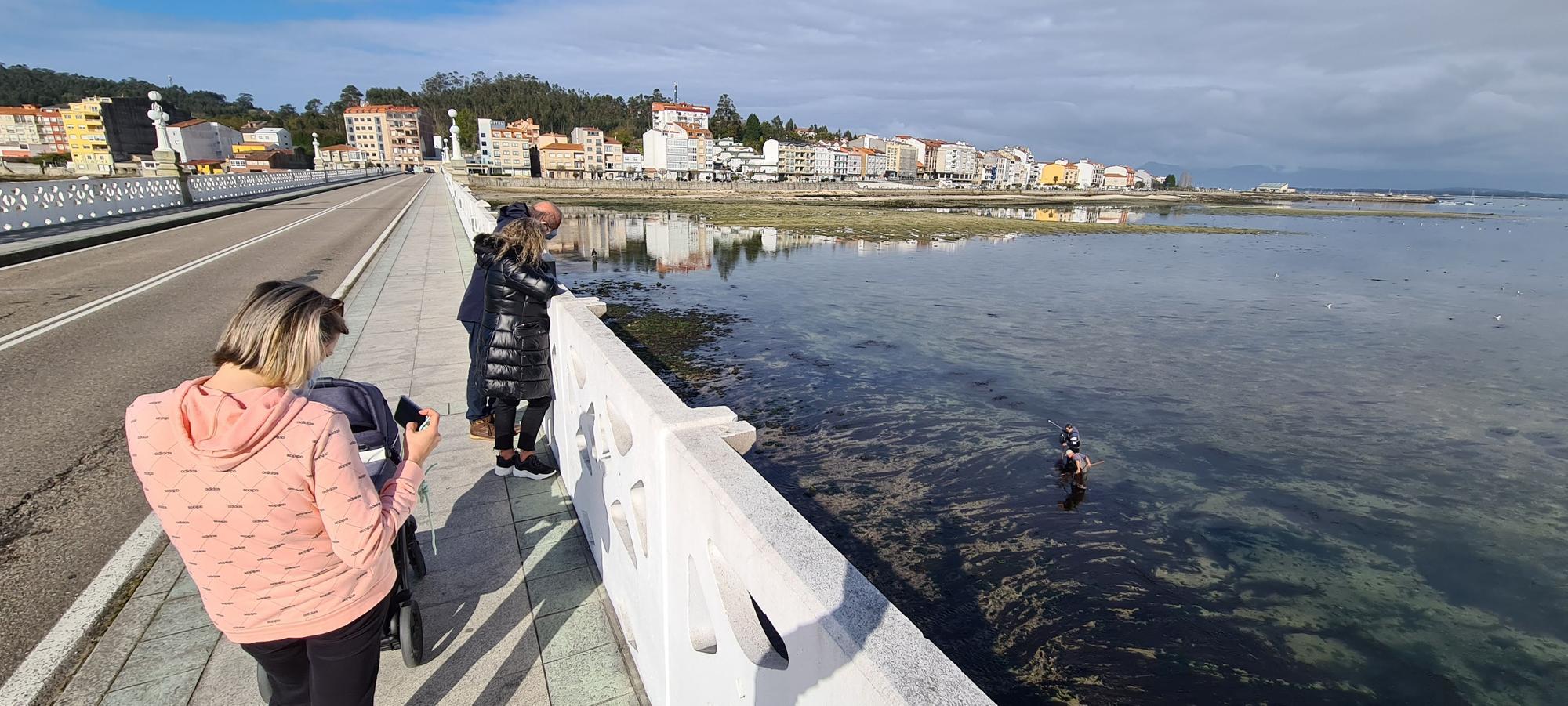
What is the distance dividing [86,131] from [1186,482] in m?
148

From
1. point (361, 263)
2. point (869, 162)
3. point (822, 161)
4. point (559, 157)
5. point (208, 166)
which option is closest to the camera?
point (361, 263)

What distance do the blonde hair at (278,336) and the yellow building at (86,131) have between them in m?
129

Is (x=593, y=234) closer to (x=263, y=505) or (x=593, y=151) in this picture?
(x=263, y=505)

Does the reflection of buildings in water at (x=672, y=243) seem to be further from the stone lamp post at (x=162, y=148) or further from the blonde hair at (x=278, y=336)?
the blonde hair at (x=278, y=336)

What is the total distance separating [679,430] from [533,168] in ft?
398

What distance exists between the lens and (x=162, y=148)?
80.9 ft

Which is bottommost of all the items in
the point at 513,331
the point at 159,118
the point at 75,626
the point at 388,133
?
the point at 75,626

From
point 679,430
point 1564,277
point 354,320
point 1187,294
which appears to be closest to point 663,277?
point 354,320

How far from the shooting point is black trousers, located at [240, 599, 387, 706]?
1.91 meters

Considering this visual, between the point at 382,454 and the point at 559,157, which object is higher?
the point at 559,157

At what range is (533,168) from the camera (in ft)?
368

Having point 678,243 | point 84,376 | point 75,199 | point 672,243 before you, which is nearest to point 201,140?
point 75,199

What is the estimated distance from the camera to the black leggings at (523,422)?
441 cm

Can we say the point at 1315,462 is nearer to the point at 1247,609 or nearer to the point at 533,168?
the point at 1247,609
